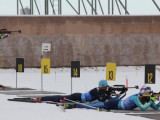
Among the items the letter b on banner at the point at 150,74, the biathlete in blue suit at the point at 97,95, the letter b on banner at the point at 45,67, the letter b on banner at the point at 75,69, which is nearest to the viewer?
the biathlete in blue suit at the point at 97,95

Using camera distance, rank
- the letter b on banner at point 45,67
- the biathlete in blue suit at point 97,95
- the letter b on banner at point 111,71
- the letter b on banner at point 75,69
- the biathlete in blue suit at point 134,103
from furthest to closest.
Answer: the letter b on banner at point 45,67
the letter b on banner at point 75,69
the letter b on banner at point 111,71
the biathlete in blue suit at point 97,95
the biathlete in blue suit at point 134,103

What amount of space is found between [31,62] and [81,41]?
488 cm

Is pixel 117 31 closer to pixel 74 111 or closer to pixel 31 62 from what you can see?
pixel 31 62

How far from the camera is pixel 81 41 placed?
177 ft

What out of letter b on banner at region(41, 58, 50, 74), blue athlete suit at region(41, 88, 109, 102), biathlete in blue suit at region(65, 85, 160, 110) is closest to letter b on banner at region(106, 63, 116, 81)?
letter b on banner at region(41, 58, 50, 74)

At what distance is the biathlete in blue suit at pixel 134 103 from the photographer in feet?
55.7

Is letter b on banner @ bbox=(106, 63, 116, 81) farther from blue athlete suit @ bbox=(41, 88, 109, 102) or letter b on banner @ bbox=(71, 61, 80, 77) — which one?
blue athlete suit @ bbox=(41, 88, 109, 102)

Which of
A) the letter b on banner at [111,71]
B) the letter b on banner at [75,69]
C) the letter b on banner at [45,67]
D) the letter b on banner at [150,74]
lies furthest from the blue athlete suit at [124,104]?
the letter b on banner at [45,67]

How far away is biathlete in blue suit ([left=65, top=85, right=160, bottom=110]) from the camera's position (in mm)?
16984

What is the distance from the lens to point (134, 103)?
56.7ft

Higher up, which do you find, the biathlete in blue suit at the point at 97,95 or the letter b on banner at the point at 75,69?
the letter b on banner at the point at 75,69

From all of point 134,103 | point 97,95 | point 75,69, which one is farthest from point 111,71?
point 134,103

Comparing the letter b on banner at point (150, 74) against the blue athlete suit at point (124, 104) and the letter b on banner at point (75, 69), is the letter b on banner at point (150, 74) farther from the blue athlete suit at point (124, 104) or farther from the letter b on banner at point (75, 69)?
the blue athlete suit at point (124, 104)

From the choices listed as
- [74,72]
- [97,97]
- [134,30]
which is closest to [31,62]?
[134,30]
